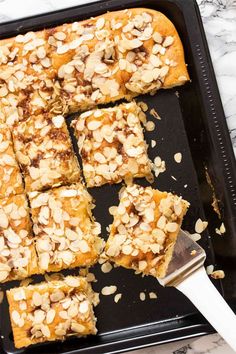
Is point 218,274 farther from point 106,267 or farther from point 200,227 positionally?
point 106,267

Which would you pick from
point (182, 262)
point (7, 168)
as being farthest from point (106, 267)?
point (7, 168)

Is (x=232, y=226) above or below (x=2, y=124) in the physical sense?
below

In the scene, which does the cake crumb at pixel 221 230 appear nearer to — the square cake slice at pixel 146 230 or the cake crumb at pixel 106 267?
the square cake slice at pixel 146 230

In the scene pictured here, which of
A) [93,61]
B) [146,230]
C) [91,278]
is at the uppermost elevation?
[93,61]

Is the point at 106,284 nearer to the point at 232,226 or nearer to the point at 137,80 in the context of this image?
the point at 232,226

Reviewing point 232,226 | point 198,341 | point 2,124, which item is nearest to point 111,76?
point 2,124

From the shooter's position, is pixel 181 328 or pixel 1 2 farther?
pixel 1 2

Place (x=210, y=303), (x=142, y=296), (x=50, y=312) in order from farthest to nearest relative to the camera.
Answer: (x=142, y=296), (x=50, y=312), (x=210, y=303)
